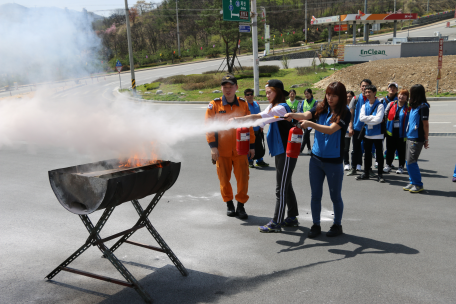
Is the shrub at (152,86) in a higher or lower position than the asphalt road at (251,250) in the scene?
higher

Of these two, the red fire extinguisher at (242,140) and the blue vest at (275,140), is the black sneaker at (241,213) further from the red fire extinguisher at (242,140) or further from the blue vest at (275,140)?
the blue vest at (275,140)

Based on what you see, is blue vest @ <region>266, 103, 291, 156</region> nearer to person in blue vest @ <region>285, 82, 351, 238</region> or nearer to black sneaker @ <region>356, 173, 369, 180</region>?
person in blue vest @ <region>285, 82, 351, 238</region>

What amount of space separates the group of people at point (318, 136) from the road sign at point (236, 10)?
1497 centimetres

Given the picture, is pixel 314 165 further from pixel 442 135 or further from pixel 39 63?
pixel 442 135

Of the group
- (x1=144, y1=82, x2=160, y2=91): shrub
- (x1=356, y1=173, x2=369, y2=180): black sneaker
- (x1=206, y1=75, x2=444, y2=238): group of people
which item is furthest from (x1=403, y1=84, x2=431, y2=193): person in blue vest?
(x1=144, y1=82, x2=160, y2=91): shrub

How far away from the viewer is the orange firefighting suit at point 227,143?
5508 mm

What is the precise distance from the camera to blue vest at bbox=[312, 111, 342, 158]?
4586 millimetres

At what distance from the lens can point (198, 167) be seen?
29.7 feet

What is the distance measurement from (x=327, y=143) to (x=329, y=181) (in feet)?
1.65

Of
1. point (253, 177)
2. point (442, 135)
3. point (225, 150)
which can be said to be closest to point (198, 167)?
point (253, 177)

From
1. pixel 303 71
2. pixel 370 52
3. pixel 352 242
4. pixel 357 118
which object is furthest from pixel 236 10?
pixel 352 242

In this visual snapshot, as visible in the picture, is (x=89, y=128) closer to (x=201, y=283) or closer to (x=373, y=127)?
(x=201, y=283)

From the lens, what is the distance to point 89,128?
15.8 feet

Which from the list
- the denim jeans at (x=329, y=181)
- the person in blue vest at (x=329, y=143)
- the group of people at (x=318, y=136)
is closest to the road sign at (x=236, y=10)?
the group of people at (x=318, y=136)
